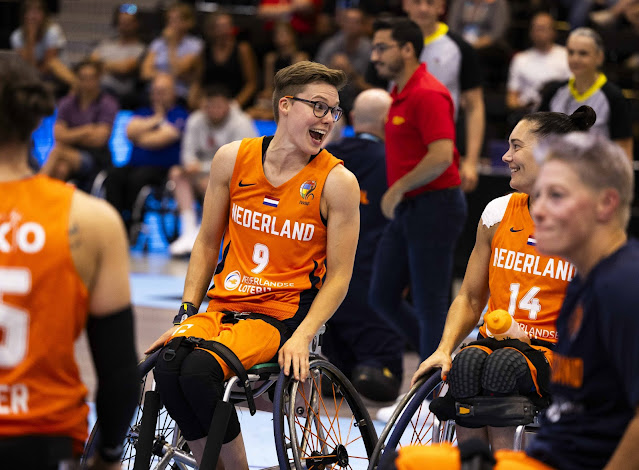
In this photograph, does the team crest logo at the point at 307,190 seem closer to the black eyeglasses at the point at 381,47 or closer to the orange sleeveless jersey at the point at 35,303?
the orange sleeveless jersey at the point at 35,303

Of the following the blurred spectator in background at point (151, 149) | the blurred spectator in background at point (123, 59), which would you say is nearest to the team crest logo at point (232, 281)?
the blurred spectator in background at point (151, 149)

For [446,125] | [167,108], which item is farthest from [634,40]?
[446,125]

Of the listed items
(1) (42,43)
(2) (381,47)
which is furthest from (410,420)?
(1) (42,43)

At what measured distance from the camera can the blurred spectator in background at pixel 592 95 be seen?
512 cm

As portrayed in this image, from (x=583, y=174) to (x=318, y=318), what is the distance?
125cm

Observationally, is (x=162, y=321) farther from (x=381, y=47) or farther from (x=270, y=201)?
(x=270, y=201)

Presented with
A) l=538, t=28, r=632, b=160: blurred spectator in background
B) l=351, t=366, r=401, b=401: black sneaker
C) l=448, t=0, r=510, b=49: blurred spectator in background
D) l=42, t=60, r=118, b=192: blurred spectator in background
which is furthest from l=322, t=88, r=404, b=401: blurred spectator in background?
l=42, t=60, r=118, b=192: blurred spectator in background

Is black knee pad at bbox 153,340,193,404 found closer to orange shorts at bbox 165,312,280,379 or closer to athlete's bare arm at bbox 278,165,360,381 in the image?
orange shorts at bbox 165,312,280,379

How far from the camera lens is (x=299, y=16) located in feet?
34.6

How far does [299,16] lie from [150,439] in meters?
8.29

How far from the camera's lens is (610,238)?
1.97 meters

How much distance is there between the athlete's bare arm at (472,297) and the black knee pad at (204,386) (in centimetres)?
68

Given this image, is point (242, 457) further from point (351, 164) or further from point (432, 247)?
point (351, 164)

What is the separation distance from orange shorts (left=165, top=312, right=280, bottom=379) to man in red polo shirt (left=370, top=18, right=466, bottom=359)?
1.45 metres
